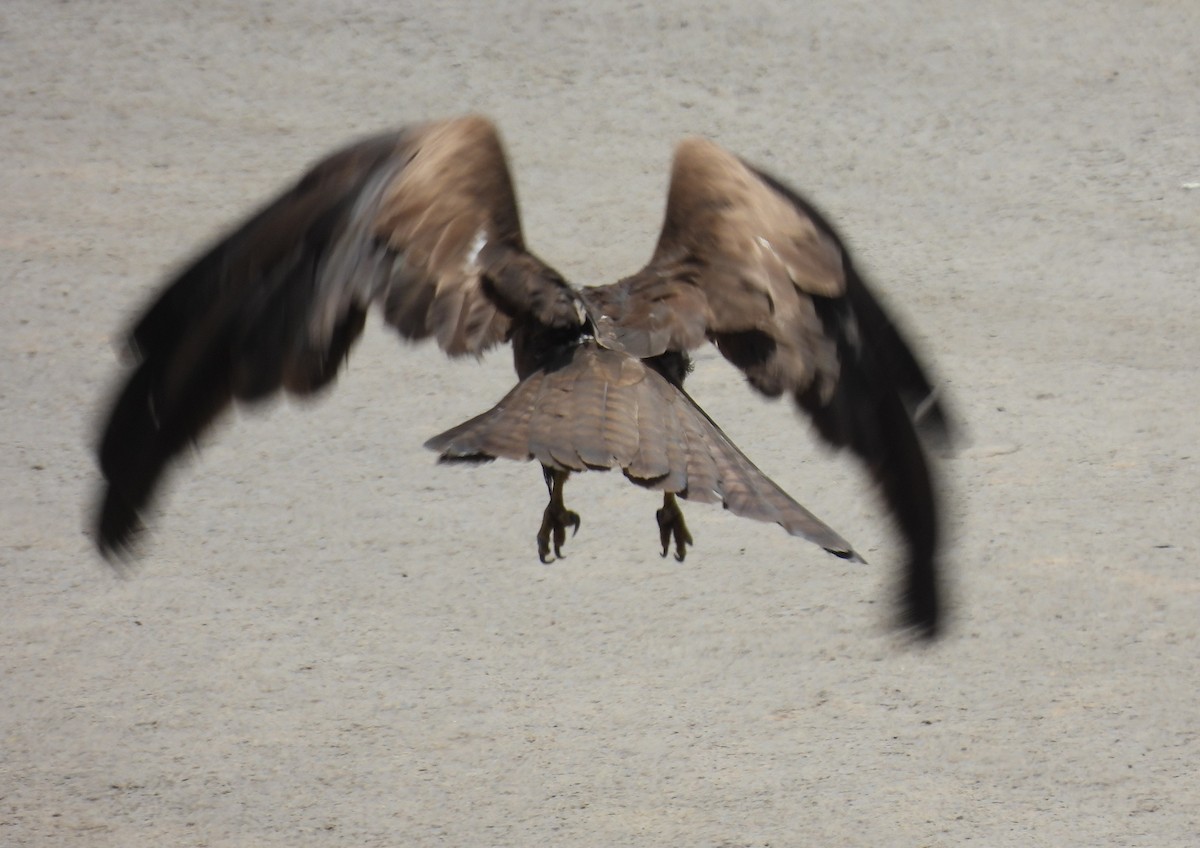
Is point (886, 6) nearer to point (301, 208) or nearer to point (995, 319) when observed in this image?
point (995, 319)

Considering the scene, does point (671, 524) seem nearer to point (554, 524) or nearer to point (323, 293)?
point (554, 524)

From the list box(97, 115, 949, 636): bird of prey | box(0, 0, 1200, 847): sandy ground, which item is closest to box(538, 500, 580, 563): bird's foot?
box(97, 115, 949, 636): bird of prey

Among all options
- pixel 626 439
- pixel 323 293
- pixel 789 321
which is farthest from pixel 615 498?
pixel 626 439

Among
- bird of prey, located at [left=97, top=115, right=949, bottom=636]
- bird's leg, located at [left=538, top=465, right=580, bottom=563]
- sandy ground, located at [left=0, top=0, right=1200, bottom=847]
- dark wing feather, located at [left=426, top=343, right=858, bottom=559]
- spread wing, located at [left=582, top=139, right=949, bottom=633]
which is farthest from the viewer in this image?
sandy ground, located at [left=0, top=0, right=1200, bottom=847]

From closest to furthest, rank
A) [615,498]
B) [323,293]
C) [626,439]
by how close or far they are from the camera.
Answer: [626,439] → [323,293] → [615,498]

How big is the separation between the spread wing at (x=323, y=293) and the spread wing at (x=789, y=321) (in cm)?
24

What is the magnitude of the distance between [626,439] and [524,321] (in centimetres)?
50

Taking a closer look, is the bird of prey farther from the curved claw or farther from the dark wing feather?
the curved claw

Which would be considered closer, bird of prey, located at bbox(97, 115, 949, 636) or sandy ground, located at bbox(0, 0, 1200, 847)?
bird of prey, located at bbox(97, 115, 949, 636)

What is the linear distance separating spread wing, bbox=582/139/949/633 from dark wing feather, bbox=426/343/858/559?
0.19 metres

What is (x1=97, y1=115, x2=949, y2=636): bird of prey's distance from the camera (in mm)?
3738

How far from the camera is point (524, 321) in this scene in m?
3.88

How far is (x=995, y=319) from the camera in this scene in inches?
267

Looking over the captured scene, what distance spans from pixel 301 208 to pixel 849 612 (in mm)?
2363
